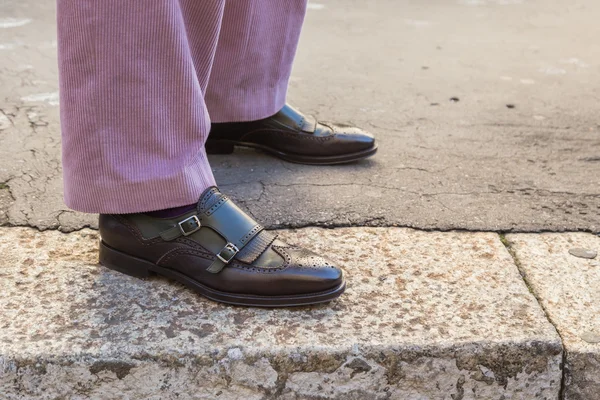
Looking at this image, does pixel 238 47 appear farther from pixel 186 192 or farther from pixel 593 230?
pixel 593 230

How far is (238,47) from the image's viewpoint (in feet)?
5.80

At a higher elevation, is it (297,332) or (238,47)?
(238,47)

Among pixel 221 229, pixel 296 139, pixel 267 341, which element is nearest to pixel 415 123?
pixel 296 139

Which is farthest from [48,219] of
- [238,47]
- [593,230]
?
[593,230]

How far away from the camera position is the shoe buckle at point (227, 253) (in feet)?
4.27

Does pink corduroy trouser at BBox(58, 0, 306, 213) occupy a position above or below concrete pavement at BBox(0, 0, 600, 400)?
above

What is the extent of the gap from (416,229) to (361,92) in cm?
99

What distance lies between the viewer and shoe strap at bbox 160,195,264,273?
4.29 feet

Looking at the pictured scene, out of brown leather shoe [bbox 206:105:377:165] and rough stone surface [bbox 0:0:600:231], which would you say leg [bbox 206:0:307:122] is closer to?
brown leather shoe [bbox 206:105:377:165]

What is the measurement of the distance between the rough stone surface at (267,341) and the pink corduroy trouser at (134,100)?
181 millimetres

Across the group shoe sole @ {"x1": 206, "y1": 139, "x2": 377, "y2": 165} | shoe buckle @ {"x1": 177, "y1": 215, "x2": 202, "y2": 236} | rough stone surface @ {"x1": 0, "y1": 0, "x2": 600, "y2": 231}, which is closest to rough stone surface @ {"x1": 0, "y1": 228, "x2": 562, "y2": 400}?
shoe buckle @ {"x1": 177, "y1": 215, "x2": 202, "y2": 236}

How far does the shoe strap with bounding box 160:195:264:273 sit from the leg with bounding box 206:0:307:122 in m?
0.56

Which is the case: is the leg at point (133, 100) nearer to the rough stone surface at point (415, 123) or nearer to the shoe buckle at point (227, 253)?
the shoe buckle at point (227, 253)

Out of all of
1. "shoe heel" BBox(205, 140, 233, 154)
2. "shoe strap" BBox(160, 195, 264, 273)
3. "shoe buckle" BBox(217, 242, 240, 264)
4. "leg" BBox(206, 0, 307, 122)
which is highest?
"leg" BBox(206, 0, 307, 122)
